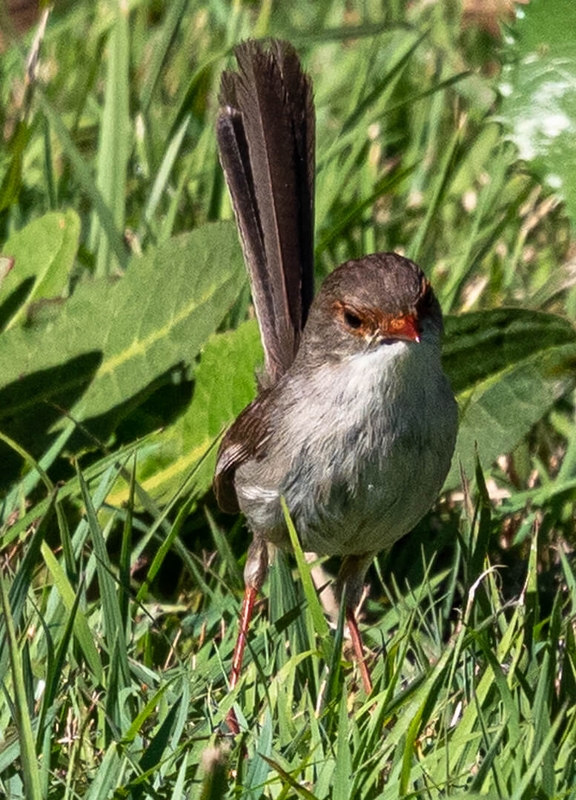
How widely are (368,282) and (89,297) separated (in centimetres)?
97

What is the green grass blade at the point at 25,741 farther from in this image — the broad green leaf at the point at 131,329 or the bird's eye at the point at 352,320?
the broad green leaf at the point at 131,329

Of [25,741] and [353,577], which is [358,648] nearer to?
[353,577]

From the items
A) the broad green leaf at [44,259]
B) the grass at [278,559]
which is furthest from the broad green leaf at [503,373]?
the broad green leaf at [44,259]

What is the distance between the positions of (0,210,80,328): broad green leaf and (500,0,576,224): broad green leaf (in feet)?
4.67

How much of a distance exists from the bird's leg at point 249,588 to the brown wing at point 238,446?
6.2 inches

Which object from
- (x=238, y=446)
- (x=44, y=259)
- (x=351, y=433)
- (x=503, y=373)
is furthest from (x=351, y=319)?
(x=44, y=259)

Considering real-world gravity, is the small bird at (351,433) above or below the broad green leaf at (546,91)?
below

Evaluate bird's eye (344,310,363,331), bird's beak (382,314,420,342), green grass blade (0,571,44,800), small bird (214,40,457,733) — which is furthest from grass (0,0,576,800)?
bird's eye (344,310,363,331)

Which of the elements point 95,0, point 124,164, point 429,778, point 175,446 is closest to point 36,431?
point 175,446

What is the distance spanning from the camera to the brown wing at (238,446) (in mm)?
3975

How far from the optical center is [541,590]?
4180 mm

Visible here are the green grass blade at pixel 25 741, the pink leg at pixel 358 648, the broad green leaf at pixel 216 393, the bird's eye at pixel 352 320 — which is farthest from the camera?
the broad green leaf at pixel 216 393

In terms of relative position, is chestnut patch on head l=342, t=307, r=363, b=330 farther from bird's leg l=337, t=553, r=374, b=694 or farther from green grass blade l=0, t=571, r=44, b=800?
green grass blade l=0, t=571, r=44, b=800

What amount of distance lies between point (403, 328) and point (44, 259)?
1.47 m
